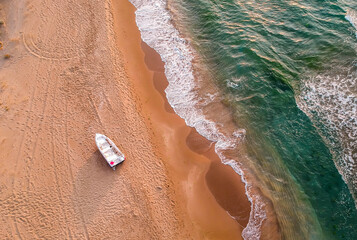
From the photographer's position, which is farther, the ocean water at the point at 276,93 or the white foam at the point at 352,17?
the white foam at the point at 352,17

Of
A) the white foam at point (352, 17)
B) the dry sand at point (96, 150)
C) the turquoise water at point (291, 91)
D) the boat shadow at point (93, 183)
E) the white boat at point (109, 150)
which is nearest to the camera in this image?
the dry sand at point (96, 150)

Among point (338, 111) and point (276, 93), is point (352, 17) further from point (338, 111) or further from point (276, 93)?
point (276, 93)

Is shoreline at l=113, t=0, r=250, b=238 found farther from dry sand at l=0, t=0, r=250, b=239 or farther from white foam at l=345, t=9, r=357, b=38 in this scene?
white foam at l=345, t=9, r=357, b=38

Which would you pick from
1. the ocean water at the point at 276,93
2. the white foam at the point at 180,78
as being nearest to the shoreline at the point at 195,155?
the white foam at the point at 180,78

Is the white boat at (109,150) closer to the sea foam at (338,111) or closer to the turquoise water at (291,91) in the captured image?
the turquoise water at (291,91)

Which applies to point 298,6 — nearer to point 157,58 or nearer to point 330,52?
point 330,52

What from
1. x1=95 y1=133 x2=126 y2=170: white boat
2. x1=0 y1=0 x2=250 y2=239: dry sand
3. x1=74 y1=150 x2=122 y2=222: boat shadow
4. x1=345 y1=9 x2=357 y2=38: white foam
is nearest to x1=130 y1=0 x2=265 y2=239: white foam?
x1=0 y1=0 x2=250 y2=239: dry sand
